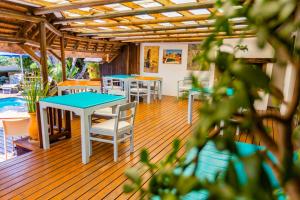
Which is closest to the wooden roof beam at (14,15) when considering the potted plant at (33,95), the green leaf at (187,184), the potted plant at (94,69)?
the potted plant at (33,95)

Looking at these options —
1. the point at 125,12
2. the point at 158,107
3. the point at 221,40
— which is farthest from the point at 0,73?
the point at 221,40

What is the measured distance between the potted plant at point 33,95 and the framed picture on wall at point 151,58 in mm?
6259

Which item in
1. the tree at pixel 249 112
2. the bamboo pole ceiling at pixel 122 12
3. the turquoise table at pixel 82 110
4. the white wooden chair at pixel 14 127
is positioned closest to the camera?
the tree at pixel 249 112

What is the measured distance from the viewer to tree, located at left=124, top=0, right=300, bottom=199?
1.14ft

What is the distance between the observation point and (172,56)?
8750 millimetres

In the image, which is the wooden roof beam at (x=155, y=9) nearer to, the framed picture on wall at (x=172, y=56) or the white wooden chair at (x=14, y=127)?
the white wooden chair at (x=14, y=127)

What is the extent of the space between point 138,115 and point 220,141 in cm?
508

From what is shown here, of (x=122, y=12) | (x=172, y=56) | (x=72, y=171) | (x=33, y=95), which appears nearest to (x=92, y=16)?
(x=122, y=12)

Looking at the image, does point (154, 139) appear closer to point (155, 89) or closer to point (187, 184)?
point (187, 184)

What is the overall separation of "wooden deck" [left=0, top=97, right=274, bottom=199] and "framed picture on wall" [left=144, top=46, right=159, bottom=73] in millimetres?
5629

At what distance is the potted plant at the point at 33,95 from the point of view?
3.30 metres

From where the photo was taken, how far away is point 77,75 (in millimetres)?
13055

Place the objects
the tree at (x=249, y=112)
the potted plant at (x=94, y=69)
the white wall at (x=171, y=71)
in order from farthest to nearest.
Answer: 1. the potted plant at (x=94, y=69)
2. the white wall at (x=171, y=71)
3. the tree at (x=249, y=112)

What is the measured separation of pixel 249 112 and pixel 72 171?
263cm
